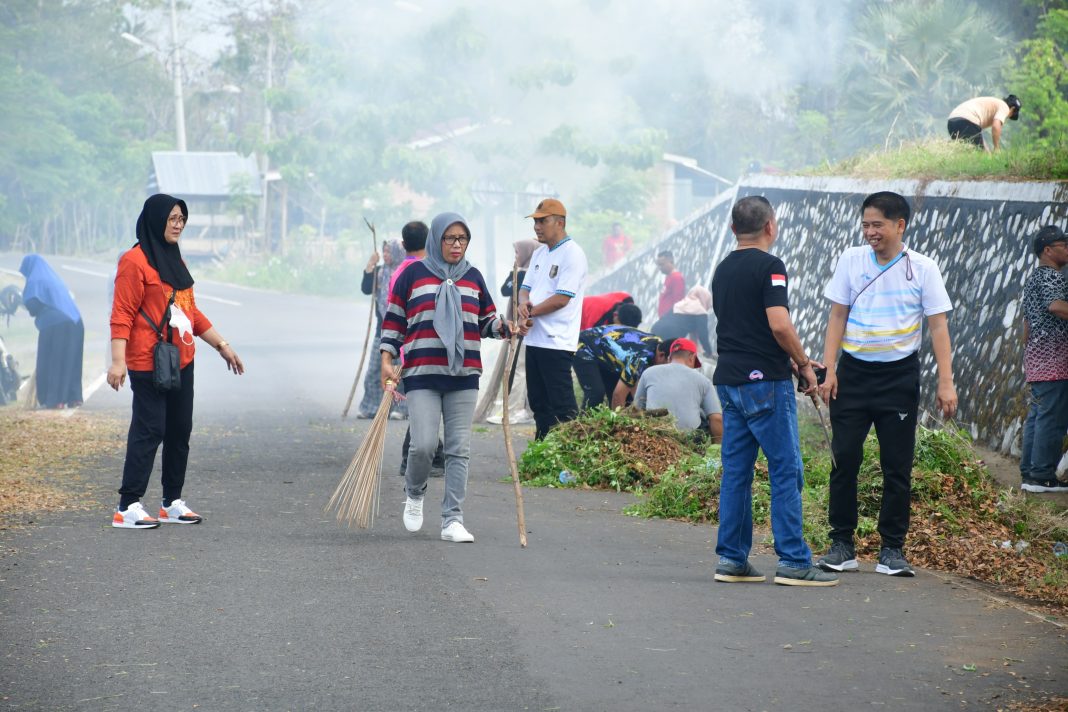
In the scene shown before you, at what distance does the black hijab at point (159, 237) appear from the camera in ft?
26.6

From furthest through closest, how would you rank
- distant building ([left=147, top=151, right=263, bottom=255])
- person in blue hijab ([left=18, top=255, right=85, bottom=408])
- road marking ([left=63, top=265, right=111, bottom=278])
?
distant building ([left=147, top=151, right=263, bottom=255]) → road marking ([left=63, top=265, right=111, bottom=278]) → person in blue hijab ([left=18, top=255, right=85, bottom=408])

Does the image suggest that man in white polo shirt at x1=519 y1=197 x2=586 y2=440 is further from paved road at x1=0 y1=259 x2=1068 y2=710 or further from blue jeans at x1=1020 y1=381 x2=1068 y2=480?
blue jeans at x1=1020 y1=381 x2=1068 y2=480

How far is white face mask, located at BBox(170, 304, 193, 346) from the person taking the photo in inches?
324

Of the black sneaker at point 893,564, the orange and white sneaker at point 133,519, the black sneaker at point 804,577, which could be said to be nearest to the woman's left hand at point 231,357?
the orange and white sneaker at point 133,519

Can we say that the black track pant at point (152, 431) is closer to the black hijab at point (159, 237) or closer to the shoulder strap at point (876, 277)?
the black hijab at point (159, 237)

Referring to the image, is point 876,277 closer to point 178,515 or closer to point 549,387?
point 549,387

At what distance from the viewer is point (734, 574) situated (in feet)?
22.8

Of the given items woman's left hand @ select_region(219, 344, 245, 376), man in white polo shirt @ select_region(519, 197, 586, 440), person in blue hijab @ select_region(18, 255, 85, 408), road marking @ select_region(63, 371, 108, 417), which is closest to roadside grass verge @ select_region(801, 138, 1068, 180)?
man in white polo shirt @ select_region(519, 197, 586, 440)

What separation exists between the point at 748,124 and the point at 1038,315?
3721 cm

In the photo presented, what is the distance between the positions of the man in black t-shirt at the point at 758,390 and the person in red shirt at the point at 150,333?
3.21m

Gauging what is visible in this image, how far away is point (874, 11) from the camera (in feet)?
94.3

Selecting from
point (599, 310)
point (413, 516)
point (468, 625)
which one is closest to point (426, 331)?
point (413, 516)

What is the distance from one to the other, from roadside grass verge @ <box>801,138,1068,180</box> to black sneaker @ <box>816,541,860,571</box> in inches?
204

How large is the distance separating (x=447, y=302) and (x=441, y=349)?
257 mm
